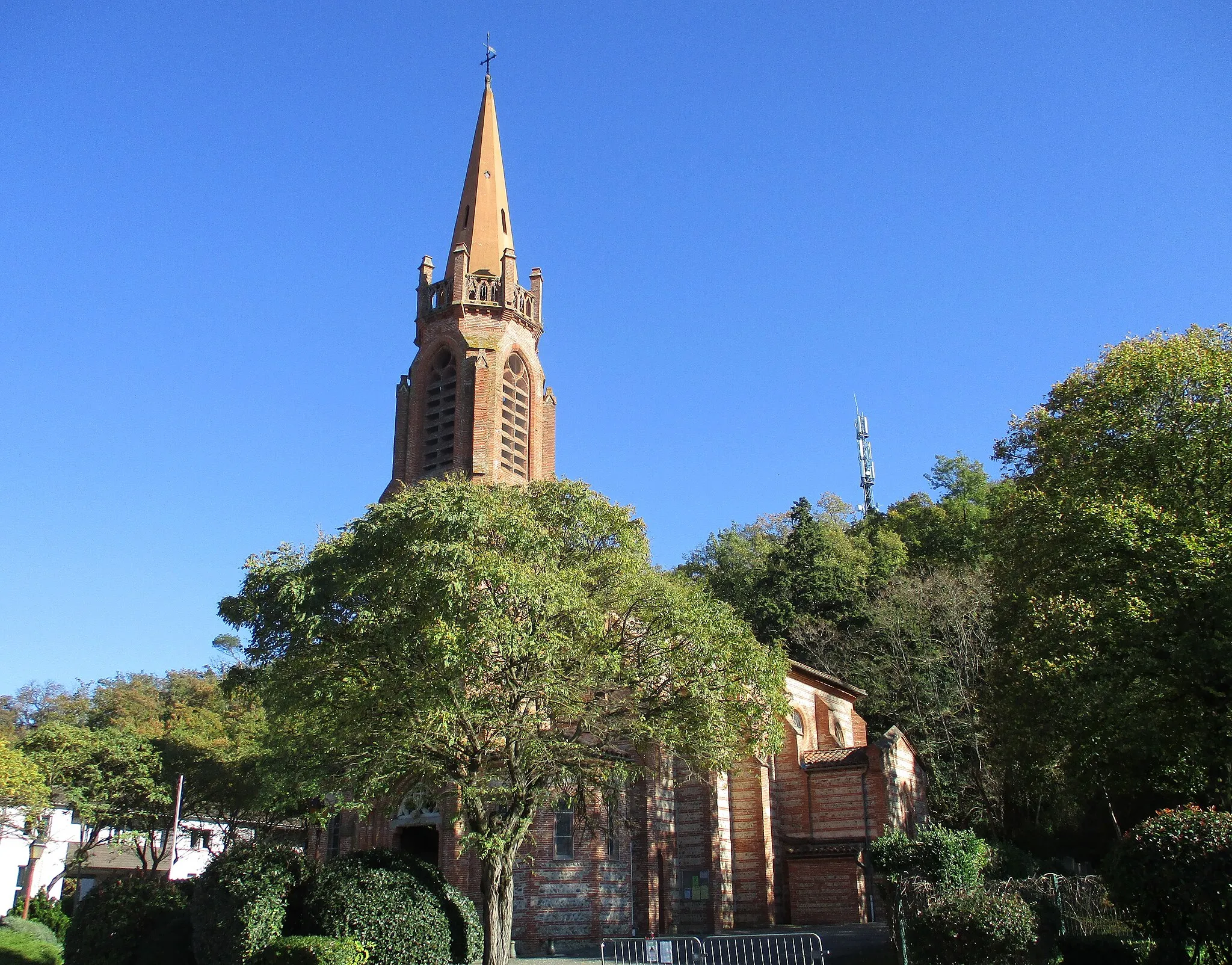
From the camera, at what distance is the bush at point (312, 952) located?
14.8 meters

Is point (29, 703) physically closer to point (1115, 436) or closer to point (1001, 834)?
point (1001, 834)

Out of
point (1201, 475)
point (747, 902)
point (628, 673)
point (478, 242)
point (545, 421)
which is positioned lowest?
point (747, 902)

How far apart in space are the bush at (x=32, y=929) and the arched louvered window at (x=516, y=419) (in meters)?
19.1

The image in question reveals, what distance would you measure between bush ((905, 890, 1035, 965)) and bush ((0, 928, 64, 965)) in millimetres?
17886

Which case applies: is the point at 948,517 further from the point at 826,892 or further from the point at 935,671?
the point at 826,892

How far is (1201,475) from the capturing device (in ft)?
69.8

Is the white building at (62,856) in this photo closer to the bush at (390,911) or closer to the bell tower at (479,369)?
the bell tower at (479,369)

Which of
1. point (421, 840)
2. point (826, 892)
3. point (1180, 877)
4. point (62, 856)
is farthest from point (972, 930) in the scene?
point (62, 856)

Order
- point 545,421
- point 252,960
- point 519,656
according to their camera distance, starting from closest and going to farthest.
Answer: point 252,960 < point 519,656 < point 545,421

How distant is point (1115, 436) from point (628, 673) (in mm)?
12579

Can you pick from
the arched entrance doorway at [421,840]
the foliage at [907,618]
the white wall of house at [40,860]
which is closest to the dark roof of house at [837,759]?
the foliage at [907,618]

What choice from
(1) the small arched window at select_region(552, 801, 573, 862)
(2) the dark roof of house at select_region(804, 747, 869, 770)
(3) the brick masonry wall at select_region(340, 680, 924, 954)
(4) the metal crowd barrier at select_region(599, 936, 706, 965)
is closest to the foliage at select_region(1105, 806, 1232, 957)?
(4) the metal crowd barrier at select_region(599, 936, 706, 965)

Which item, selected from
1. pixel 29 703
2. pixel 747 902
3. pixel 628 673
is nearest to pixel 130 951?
pixel 628 673

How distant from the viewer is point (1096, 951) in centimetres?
1619
